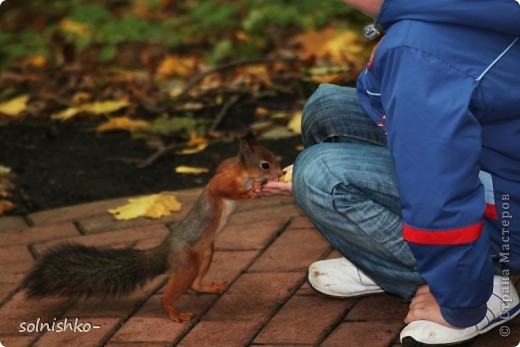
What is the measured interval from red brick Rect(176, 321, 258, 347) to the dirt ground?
134 cm

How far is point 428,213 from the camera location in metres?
2.76

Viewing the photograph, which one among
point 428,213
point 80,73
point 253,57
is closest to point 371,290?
point 428,213

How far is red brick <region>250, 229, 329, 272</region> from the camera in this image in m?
3.73

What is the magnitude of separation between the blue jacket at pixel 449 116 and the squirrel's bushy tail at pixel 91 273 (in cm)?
100

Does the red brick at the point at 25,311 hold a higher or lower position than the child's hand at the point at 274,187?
lower

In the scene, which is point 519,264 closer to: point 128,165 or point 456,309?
point 456,309

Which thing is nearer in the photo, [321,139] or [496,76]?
[496,76]

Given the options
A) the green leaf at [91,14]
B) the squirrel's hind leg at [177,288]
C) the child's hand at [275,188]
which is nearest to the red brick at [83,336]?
the squirrel's hind leg at [177,288]

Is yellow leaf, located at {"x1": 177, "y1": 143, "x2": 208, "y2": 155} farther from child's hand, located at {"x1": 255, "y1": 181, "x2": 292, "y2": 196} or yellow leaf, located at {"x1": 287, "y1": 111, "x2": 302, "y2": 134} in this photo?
child's hand, located at {"x1": 255, "y1": 181, "x2": 292, "y2": 196}

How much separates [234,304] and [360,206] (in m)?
0.64

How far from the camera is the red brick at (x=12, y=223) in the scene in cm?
430

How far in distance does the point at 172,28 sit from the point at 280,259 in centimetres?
417

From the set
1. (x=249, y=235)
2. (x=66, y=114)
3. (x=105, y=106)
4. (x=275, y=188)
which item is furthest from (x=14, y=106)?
(x=275, y=188)

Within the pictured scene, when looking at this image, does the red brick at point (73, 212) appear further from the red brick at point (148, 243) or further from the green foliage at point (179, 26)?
the green foliage at point (179, 26)
